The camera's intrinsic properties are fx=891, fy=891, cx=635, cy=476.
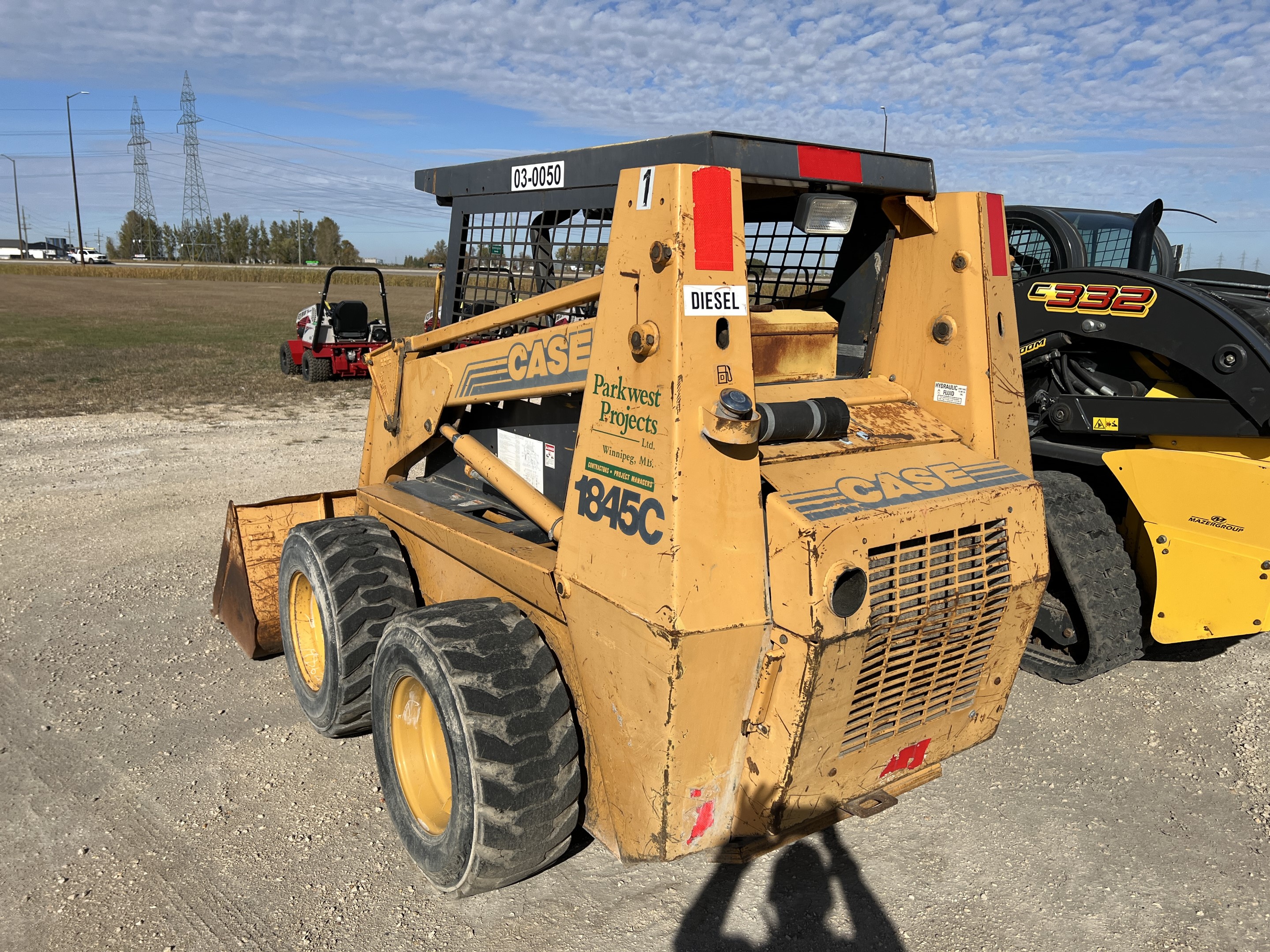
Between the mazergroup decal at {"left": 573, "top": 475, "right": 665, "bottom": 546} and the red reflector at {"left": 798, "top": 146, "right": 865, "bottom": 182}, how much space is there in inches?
44.0

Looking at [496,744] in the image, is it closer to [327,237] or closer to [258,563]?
[258,563]

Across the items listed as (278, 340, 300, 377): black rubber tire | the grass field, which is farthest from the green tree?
(278, 340, 300, 377): black rubber tire

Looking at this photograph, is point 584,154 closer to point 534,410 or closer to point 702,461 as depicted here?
point 534,410

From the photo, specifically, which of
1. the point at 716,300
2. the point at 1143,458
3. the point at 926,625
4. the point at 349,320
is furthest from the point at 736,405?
the point at 349,320

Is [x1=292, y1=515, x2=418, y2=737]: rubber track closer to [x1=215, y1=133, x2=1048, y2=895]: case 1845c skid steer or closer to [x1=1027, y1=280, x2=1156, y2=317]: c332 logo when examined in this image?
[x1=215, y1=133, x2=1048, y2=895]: case 1845c skid steer

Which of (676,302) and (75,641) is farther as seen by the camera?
(75,641)

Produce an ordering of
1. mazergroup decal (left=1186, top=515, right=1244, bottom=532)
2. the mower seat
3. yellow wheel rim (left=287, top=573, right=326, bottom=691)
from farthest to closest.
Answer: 1. the mower seat
2. yellow wheel rim (left=287, top=573, right=326, bottom=691)
3. mazergroup decal (left=1186, top=515, right=1244, bottom=532)

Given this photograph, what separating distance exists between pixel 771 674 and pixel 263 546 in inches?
126

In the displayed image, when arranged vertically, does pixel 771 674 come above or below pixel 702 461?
below

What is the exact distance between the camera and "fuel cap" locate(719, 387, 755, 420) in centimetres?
231

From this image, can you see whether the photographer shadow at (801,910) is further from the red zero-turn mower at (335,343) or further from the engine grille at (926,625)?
the red zero-turn mower at (335,343)

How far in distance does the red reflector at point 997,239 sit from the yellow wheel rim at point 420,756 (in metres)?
2.53

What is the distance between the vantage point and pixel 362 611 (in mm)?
3611

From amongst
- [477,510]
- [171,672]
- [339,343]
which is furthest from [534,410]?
[339,343]
